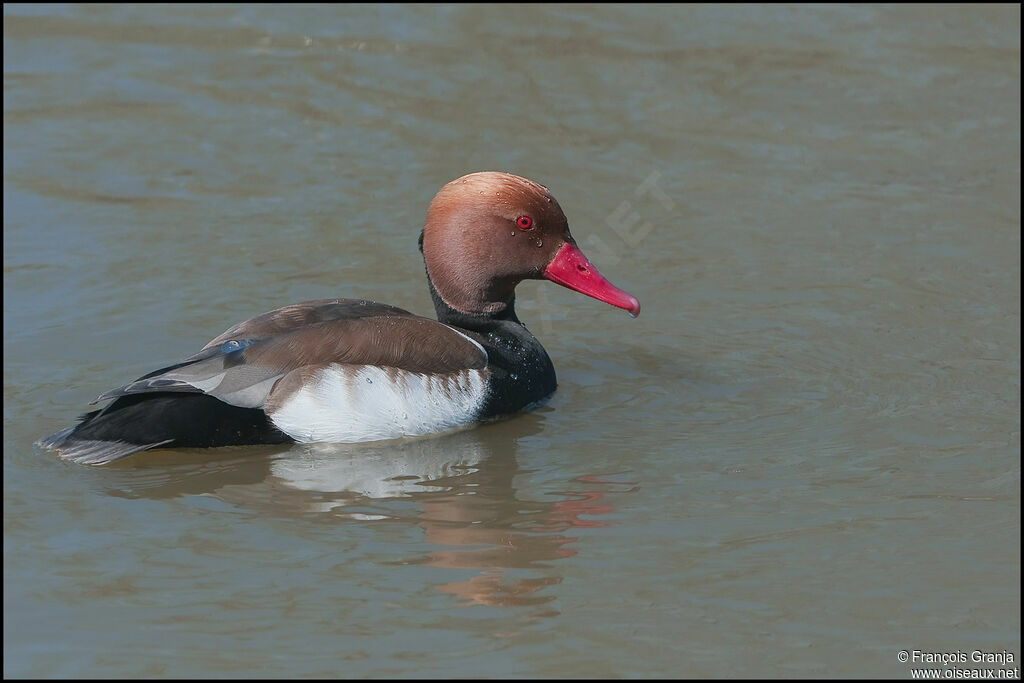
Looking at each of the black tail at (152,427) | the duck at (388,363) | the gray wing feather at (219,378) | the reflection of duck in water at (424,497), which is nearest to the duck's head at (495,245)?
the duck at (388,363)

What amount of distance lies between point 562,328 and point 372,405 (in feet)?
7.22

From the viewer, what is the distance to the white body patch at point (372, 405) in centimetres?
737

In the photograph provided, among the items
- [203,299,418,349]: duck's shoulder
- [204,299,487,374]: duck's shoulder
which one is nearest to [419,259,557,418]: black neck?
[204,299,487,374]: duck's shoulder

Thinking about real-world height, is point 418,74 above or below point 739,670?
above

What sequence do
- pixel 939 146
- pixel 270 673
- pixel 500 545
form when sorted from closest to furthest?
pixel 270 673, pixel 500 545, pixel 939 146

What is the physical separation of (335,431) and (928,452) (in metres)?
2.85

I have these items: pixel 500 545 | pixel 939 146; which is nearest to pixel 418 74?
pixel 939 146

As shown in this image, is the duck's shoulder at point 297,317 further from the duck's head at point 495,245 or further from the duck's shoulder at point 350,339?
the duck's head at point 495,245

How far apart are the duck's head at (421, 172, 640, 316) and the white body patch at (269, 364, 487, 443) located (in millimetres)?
670

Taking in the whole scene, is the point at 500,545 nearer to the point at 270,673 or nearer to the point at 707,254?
the point at 270,673

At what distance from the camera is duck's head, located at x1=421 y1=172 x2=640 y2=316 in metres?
8.10

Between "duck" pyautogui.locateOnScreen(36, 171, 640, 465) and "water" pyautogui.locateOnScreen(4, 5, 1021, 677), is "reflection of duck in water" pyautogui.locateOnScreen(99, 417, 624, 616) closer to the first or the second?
"water" pyautogui.locateOnScreen(4, 5, 1021, 677)

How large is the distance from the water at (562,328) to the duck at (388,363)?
163mm

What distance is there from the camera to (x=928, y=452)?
7570 mm
